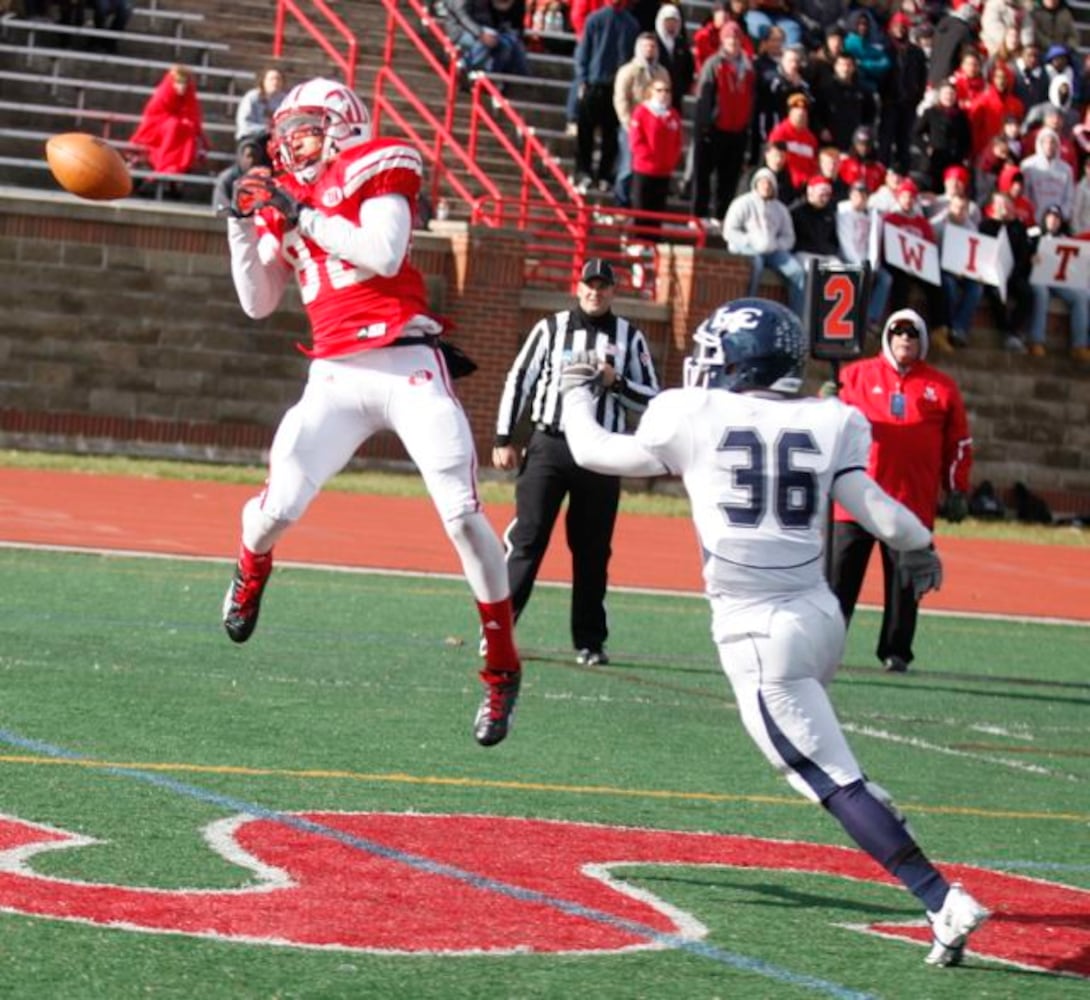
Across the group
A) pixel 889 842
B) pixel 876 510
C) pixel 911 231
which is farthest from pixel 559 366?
pixel 911 231

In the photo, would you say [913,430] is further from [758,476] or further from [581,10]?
[581,10]

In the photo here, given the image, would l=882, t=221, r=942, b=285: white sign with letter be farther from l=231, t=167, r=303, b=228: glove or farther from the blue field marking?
the blue field marking

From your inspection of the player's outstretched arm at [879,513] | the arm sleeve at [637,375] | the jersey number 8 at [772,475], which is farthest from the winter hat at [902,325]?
the jersey number 8 at [772,475]

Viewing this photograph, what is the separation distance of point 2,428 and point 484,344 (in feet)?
15.0

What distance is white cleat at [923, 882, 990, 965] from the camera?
620 cm

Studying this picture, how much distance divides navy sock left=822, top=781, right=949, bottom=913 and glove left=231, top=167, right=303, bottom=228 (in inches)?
118

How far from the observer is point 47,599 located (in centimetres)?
1336

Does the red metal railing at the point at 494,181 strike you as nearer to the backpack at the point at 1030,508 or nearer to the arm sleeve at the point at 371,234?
the backpack at the point at 1030,508

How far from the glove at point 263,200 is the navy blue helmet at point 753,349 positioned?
210cm

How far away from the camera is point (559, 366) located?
12.2m

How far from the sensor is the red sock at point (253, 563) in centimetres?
866

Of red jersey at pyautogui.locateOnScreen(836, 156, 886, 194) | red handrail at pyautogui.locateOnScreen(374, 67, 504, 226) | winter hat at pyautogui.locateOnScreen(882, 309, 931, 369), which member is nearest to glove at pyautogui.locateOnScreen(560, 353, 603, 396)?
winter hat at pyautogui.locateOnScreen(882, 309, 931, 369)

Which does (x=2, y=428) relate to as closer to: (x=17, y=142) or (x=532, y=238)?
(x=17, y=142)

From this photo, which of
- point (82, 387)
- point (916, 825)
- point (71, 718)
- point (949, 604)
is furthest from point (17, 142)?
point (916, 825)
